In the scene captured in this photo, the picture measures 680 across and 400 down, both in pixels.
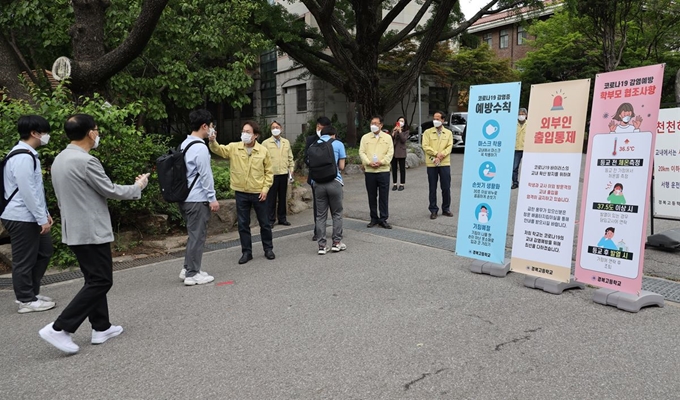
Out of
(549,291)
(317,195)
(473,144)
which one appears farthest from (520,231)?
(317,195)

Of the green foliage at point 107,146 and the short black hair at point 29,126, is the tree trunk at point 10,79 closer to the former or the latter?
the green foliage at point 107,146

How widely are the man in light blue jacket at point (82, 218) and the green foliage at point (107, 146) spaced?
11.0ft

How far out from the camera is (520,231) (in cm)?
549

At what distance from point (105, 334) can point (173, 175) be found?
6.37 ft

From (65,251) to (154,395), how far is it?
457 centimetres

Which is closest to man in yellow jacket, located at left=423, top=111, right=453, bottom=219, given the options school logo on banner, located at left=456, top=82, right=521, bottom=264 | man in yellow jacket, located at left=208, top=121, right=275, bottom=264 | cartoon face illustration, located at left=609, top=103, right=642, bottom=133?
school logo on banner, located at left=456, top=82, right=521, bottom=264

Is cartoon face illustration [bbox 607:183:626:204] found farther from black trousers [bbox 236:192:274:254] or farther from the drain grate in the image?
black trousers [bbox 236:192:274:254]

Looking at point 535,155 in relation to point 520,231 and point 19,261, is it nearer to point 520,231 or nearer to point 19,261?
point 520,231

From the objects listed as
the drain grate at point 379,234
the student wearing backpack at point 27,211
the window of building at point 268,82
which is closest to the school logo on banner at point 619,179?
the drain grate at point 379,234

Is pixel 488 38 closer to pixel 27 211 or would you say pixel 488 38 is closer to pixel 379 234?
pixel 379 234

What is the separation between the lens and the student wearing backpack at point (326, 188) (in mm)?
7051

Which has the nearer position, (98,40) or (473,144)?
(473,144)

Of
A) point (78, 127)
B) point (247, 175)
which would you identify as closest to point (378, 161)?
point (247, 175)

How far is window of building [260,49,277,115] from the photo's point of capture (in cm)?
2988
